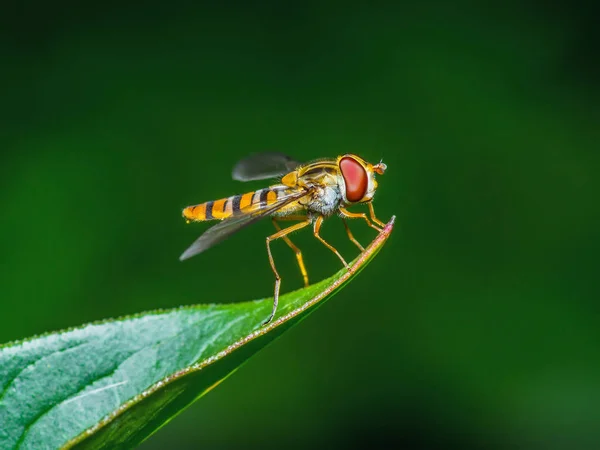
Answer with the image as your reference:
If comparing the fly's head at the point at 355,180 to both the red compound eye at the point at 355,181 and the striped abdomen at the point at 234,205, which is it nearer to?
the red compound eye at the point at 355,181

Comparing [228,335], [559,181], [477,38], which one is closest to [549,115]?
[559,181]

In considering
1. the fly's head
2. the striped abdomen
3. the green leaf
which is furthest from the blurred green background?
the green leaf

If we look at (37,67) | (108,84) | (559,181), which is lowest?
(559,181)

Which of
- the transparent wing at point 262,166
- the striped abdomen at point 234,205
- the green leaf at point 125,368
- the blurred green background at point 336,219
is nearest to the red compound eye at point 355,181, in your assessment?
the striped abdomen at point 234,205

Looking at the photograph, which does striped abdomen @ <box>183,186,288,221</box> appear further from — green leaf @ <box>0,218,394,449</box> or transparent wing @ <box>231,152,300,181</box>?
green leaf @ <box>0,218,394,449</box>

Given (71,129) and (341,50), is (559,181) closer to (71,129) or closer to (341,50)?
(341,50)

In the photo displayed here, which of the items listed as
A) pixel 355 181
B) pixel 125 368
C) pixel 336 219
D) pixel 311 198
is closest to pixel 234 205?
pixel 311 198

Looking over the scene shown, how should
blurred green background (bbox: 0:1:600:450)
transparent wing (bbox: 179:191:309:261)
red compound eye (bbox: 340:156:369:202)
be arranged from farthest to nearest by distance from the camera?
blurred green background (bbox: 0:1:600:450)
red compound eye (bbox: 340:156:369:202)
transparent wing (bbox: 179:191:309:261)
